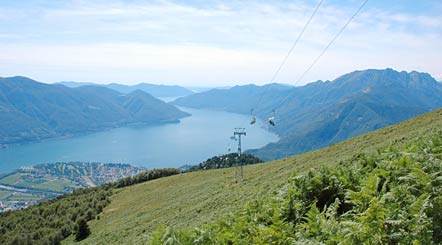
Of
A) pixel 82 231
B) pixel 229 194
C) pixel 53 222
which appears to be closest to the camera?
pixel 229 194

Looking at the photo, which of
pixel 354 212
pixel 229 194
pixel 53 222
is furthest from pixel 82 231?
pixel 354 212

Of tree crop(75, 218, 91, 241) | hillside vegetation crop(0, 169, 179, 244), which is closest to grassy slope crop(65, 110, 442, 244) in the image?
tree crop(75, 218, 91, 241)

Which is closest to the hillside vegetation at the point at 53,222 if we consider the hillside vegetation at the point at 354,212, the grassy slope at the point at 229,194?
the grassy slope at the point at 229,194

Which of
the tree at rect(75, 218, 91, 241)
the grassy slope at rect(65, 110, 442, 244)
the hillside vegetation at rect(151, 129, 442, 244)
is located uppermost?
the hillside vegetation at rect(151, 129, 442, 244)

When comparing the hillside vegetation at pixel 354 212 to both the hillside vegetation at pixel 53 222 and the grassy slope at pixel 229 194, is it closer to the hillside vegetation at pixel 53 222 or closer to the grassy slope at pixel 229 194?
the grassy slope at pixel 229 194

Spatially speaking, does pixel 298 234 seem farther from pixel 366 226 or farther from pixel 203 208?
pixel 203 208

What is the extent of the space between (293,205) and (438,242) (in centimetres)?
453

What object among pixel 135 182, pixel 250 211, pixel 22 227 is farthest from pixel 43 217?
pixel 250 211

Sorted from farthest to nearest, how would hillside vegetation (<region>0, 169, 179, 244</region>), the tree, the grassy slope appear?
hillside vegetation (<region>0, 169, 179, 244</region>) < the tree < the grassy slope

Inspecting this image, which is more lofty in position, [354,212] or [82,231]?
[354,212]

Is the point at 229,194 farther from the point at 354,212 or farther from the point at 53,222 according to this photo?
the point at 53,222

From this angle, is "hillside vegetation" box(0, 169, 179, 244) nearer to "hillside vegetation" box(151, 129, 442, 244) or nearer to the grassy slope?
the grassy slope

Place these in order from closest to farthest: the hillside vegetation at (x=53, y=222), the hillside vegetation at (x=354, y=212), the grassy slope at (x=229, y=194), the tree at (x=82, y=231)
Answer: the hillside vegetation at (x=354, y=212) → the grassy slope at (x=229, y=194) → the tree at (x=82, y=231) → the hillside vegetation at (x=53, y=222)

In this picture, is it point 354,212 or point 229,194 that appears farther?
point 229,194
